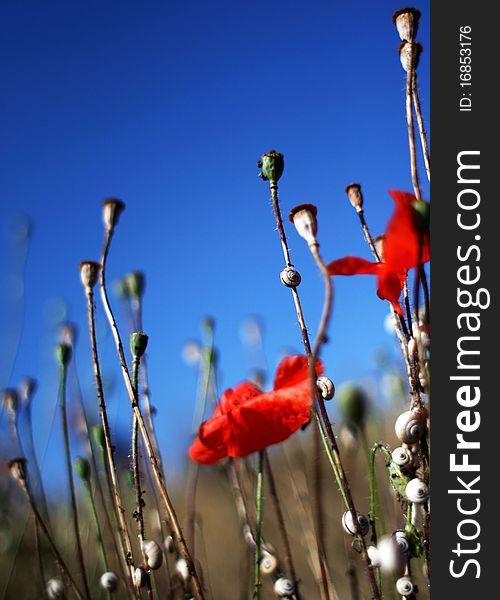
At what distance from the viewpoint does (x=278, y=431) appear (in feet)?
2.85

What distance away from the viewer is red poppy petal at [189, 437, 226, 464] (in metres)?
0.97

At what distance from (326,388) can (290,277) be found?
0.44 ft

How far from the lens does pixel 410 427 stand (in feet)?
2.01

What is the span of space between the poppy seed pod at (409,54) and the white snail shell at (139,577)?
0.68m

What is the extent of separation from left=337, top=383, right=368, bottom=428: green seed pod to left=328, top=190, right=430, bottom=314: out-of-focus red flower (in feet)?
0.54

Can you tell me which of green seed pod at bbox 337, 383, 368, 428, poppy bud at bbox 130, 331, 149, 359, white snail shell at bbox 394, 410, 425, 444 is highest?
poppy bud at bbox 130, 331, 149, 359

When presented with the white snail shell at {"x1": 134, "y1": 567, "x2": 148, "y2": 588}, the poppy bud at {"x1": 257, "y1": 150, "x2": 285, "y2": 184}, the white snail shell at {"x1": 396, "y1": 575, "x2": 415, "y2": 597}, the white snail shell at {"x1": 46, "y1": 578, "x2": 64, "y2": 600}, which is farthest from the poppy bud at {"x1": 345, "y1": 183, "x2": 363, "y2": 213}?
the white snail shell at {"x1": 46, "y1": 578, "x2": 64, "y2": 600}

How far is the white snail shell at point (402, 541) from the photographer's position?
66cm

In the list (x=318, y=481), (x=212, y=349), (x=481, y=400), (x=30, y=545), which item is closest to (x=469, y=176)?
(x=481, y=400)

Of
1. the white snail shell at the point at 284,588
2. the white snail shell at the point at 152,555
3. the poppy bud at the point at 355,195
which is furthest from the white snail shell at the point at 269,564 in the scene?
the poppy bud at the point at 355,195

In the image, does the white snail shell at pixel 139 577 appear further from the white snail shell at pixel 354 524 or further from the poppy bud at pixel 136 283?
the poppy bud at pixel 136 283

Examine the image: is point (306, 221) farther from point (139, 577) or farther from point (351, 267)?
point (139, 577)

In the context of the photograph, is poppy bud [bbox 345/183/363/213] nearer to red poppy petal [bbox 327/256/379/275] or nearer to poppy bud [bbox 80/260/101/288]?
red poppy petal [bbox 327/256/379/275]

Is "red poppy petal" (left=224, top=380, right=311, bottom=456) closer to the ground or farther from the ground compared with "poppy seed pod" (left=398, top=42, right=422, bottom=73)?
closer to the ground
